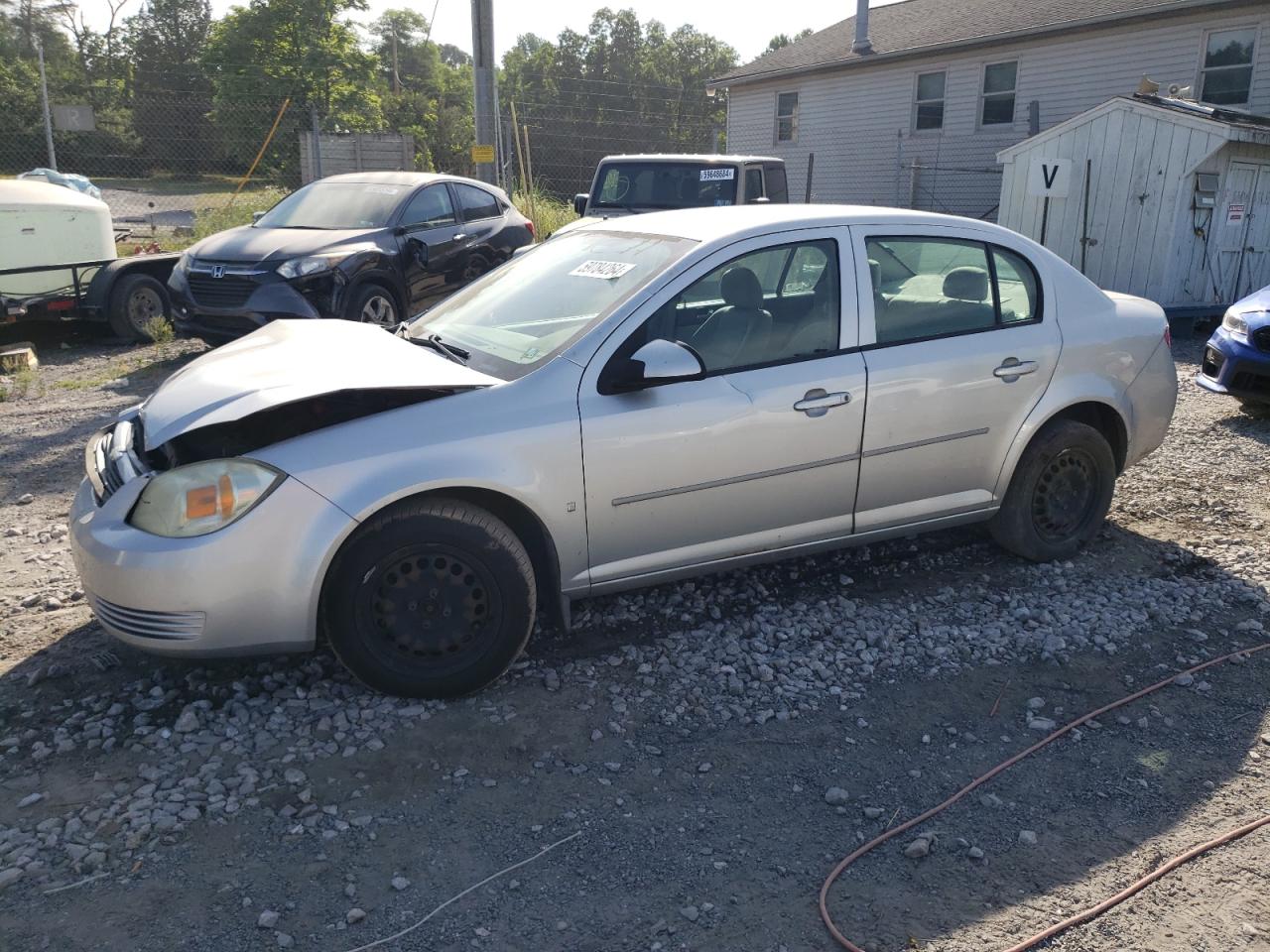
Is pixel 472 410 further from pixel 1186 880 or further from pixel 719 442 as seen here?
pixel 1186 880

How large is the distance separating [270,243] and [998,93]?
16.0m

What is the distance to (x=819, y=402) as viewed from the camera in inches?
163

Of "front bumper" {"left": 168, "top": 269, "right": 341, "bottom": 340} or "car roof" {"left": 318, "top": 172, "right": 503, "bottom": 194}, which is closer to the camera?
"front bumper" {"left": 168, "top": 269, "right": 341, "bottom": 340}

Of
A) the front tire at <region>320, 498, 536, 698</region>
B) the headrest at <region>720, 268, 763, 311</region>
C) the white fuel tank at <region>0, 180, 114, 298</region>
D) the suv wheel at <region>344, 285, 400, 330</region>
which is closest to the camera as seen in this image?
the front tire at <region>320, 498, 536, 698</region>

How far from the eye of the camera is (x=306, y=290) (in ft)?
28.9

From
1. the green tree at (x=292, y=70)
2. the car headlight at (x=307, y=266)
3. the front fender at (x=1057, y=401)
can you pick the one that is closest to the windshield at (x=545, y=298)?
the front fender at (x=1057, y=401)

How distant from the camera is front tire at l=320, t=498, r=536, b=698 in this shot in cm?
347

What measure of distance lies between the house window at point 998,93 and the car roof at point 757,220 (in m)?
17.2

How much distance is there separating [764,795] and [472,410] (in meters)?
1.62

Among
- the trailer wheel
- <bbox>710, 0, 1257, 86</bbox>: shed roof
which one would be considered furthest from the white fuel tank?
<bbox>710, 0, 1257, 86</bbox>: shed roof

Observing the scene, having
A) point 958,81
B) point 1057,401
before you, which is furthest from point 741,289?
point 958,81

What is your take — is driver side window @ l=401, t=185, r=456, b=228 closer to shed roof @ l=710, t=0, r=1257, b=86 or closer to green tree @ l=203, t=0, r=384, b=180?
shed roof @ l=710, t=0, r=1257, b=86

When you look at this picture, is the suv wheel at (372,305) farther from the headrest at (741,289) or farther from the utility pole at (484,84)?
the utility pole at (484,84)

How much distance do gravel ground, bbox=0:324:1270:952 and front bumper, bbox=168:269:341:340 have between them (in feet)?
13.7
